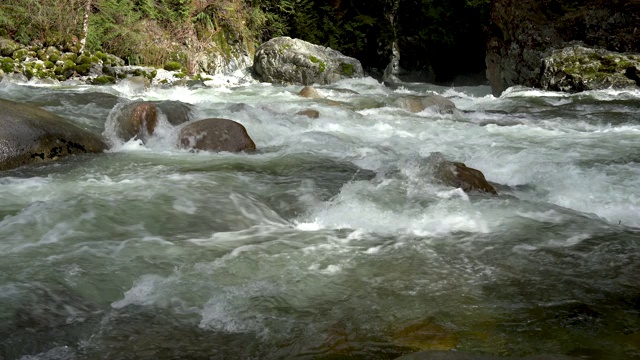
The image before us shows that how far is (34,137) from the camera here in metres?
6.36

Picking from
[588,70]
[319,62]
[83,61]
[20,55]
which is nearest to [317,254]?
[588,70]

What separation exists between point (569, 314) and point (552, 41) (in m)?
14.0

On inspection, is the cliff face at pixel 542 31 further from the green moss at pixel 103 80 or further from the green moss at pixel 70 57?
the green moss at pixel 70 57

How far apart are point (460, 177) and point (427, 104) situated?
19.2 feet

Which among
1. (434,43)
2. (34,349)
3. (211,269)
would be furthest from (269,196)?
(434,43)

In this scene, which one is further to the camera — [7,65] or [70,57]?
[70,57]

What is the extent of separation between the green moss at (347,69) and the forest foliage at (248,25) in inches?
157

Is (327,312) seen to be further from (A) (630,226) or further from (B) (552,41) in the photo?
(B) (552,41)

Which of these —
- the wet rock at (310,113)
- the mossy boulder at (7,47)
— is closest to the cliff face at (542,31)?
the wet rock at (310,113)

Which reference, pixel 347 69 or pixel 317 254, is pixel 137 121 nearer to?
pixel 317 254

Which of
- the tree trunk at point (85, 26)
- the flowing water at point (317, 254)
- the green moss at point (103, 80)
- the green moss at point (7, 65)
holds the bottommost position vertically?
the flowing water at point (317, 254)

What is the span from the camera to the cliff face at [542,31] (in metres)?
14.4

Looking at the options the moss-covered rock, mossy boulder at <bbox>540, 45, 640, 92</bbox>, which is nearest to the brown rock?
the moss-covered rock

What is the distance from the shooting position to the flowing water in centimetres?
268
